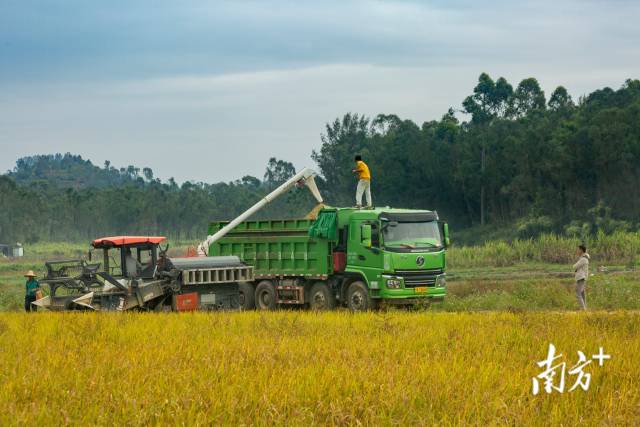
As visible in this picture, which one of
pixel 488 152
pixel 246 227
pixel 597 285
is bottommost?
pixel 597 285

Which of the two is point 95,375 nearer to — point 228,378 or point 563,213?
point 228,378

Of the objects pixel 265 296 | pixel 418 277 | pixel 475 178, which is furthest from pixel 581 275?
pixel 475 178

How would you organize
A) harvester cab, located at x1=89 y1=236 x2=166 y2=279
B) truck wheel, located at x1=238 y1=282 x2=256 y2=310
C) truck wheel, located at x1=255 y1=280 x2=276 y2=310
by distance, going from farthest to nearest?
1. truck wheel, located at x1=238 y1=282 x2=256 y2=310
2. truck wheel, located at x1=255 y1=280 x2=276 y2=310
3. harvester cab, located at x1=89 y1=236 x2=166 y2=279

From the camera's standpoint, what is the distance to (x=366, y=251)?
88.1 feet

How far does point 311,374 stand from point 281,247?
17.1 meters

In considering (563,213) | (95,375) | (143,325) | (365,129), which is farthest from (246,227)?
(365,129)

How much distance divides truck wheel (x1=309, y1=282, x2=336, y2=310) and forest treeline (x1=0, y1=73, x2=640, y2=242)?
41338 millimetres

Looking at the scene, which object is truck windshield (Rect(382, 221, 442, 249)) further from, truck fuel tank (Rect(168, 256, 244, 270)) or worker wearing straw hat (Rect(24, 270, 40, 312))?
worker wearing straw hat (Rect(24, 270, 40, 312))

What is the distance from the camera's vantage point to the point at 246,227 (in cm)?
3094

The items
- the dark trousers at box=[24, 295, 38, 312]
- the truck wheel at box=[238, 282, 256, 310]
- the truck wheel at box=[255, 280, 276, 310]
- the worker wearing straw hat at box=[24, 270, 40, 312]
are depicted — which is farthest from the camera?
the truck wheel at box=[238, 282, 256, 310]

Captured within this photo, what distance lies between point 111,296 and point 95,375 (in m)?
14.5

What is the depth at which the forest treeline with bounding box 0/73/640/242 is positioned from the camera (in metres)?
72.0

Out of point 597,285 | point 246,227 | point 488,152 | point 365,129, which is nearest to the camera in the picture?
point 246,227

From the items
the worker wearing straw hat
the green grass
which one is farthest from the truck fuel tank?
the green grass
